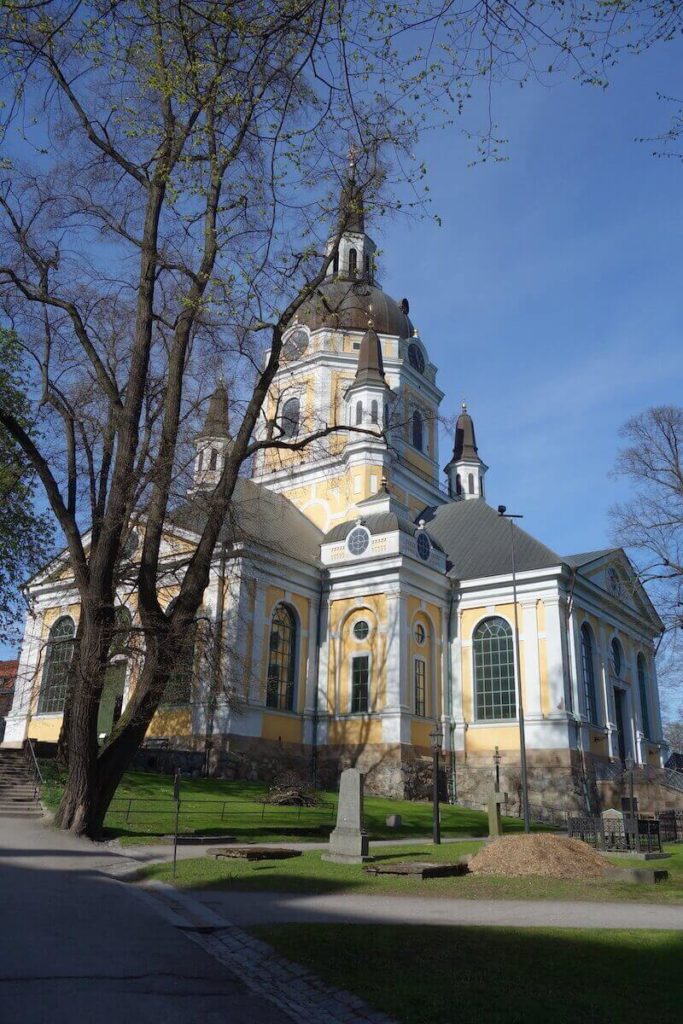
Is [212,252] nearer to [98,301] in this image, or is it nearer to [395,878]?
[98,301]

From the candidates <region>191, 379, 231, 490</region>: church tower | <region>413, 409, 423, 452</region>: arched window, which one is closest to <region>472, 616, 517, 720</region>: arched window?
<region>413, 409, 423, 452</region>: arched window

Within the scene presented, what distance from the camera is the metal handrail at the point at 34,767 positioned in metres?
20.8

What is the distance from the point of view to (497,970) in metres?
6.34

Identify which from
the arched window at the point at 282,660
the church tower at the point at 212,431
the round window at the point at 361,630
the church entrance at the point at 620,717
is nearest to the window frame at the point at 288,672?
the arched window at the point at 282,660

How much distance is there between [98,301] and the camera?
1709 cm

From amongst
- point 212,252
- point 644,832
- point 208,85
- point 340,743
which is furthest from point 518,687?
point 208,85

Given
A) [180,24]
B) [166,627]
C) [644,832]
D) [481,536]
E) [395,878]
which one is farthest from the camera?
[481,536]

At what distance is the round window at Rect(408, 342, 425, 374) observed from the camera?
41.6m

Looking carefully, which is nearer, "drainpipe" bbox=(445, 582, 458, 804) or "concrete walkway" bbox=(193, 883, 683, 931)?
"concrete walkway" bbox=(193, 883, 683, 931)

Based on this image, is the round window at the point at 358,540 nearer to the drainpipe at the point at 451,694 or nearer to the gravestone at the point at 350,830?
the drainpipe at the point at 451,694

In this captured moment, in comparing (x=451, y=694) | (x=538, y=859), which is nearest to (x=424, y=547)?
(x=451, y=694)

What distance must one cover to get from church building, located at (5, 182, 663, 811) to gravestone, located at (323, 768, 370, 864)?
435 inches

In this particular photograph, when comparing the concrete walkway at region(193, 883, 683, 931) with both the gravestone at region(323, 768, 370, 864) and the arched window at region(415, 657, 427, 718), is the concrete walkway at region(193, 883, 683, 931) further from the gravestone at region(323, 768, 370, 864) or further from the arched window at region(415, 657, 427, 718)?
the arched window at region(415, 657, 427, 718)

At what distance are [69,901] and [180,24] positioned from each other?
8.84 metres
